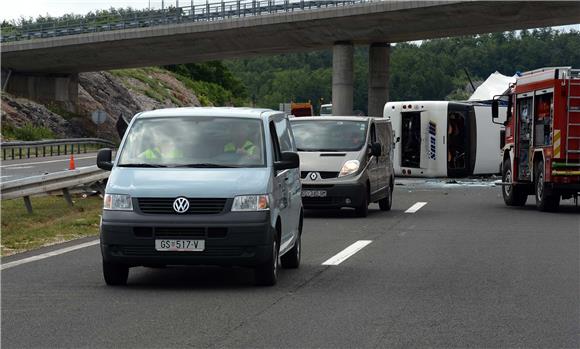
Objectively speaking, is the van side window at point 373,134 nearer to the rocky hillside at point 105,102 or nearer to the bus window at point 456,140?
the bus window at point 456,140

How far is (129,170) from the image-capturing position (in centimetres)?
A: 1245

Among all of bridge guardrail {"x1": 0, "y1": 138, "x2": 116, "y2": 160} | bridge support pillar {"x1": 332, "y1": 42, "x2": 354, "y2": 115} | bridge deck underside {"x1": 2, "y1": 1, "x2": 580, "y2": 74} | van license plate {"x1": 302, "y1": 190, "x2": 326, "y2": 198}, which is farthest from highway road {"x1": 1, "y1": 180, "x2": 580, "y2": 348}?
bridge support pillar {"x1": 332, "y1": 42, "x2": 354, "y2": 115}

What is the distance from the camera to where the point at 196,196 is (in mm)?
11867

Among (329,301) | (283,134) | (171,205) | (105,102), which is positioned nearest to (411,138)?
(283,134)

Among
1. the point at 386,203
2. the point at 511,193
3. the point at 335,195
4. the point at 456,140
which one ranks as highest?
the point at 335,195

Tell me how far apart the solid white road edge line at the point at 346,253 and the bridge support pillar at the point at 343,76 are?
4899cm

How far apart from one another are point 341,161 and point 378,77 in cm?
4739

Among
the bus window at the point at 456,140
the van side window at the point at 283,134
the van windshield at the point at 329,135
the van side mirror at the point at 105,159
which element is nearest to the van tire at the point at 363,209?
the van windshield at the point at 329,135

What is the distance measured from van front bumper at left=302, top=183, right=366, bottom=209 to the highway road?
5.02 metres

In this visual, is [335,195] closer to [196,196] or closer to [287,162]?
[287,162]

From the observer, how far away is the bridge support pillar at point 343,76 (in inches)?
2613

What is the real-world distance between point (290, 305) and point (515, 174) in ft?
60.5

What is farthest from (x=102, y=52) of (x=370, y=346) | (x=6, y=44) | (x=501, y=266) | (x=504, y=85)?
(x=370, y=346)

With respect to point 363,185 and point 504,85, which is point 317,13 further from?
point 363,185
